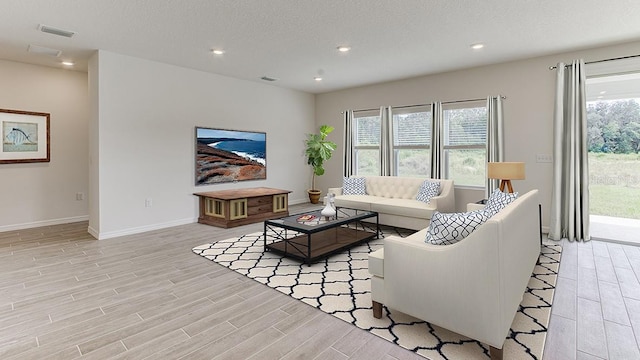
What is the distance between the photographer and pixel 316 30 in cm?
377

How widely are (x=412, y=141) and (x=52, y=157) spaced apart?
6.35 metres

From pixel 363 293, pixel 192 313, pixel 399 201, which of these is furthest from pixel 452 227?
pixel 399 201

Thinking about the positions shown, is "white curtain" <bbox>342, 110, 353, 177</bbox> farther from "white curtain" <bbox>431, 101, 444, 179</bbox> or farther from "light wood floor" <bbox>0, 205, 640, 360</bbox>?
"light wood floor" <bbox>0, 205, 640, 360</bbox>

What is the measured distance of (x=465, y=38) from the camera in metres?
4.02

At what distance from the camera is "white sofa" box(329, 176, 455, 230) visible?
4.72m

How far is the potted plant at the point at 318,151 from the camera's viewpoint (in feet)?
23.6

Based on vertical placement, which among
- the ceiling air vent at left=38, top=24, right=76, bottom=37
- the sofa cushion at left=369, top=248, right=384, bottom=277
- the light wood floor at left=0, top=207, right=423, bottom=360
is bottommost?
the light wood floor at left=0, top=207, right=423, bottom=360

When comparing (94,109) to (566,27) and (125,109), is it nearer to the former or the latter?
(125,109)

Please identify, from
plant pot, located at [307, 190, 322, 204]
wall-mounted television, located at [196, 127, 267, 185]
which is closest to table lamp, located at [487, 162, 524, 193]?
plant pot, located at [307, 190, 322, 204]

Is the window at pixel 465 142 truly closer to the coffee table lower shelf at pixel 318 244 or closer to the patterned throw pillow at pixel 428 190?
the patterned throw pillow at pixel 428 190

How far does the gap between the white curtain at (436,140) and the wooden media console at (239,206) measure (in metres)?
2.78

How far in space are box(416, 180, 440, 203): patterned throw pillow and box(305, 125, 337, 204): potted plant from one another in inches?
101

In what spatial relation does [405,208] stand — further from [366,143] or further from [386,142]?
[366,143]

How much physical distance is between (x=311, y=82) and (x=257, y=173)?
2138 millimetres
